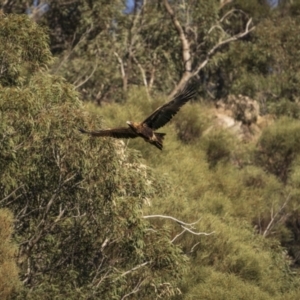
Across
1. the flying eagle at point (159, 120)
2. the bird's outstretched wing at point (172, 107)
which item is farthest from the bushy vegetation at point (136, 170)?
the bird's outstretched wing at point (172, 107)

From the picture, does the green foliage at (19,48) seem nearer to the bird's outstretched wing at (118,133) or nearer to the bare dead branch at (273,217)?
the bird's outstretched wing at (118,133)

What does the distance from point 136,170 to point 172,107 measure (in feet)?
11.7

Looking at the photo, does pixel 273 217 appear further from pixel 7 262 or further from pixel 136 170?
pixel 7 262

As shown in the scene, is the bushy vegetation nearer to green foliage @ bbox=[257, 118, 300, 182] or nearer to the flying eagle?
green foliage @ bbox=[257, 118, 300, 182]

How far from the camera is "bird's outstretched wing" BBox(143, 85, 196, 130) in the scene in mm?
12375

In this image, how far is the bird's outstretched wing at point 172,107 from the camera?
12.4 metres

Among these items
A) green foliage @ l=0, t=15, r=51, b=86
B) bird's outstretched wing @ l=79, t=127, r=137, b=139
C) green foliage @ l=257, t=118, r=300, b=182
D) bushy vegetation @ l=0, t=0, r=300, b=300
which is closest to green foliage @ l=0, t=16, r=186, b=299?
bushy vegetation @ l=0, t=0, r=300, b=300

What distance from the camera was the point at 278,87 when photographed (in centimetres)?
3644

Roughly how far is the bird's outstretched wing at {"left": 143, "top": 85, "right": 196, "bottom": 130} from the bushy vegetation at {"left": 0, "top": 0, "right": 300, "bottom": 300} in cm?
229

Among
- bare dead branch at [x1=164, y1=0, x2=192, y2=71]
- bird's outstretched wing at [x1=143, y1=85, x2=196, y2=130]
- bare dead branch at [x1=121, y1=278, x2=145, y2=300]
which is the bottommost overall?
bare dead branch at [x1=121, y1=278, x2=145, y2=300]

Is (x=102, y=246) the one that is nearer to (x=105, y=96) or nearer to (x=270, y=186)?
(x=270, y=186)

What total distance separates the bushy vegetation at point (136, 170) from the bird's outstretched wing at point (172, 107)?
229cm

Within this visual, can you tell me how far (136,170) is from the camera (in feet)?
51.8

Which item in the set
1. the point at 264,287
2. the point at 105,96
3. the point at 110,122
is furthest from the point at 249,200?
the point at 105,96
